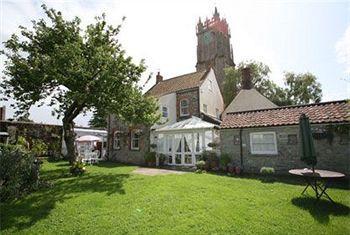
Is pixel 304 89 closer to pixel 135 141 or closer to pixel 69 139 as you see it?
pixel 135 141

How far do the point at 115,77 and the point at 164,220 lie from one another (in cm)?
839

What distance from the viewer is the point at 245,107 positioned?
24.5m

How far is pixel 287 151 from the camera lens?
1373cm

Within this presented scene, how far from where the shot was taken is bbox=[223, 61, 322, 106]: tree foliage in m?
37.7

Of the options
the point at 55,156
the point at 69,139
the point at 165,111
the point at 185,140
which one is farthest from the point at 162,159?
the point at 55,156

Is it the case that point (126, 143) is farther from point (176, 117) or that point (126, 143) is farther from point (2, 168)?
point (2, 168)

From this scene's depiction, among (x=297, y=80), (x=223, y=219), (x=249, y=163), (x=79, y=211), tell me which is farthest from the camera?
(x=297, y=80)

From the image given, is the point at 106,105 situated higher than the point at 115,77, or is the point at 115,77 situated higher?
the point at 115,77

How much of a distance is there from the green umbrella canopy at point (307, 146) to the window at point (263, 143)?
5.60m

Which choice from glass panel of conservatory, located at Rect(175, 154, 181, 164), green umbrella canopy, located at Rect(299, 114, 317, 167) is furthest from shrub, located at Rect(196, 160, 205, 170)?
green umbrella canopy, located at Rect(299, 114, 317, 167)

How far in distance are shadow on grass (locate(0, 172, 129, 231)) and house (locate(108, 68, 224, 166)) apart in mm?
8594

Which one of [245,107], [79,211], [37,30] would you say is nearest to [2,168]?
[79,211]

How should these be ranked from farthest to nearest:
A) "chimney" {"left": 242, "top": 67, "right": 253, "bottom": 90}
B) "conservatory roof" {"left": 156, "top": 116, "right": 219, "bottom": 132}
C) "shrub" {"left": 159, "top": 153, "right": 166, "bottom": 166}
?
"chimney" {"left": 242, "top": 67, "right": 253, "bottom": 90} → "shrub" {"left": 159, "top": 153, "right": 166, "bottom": 166} → "conservatory roof" {"left": 156, "top": 116, "right": 219, "bottom": 132}

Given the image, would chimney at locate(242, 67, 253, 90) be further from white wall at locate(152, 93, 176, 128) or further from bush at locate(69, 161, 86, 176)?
bush at locate(69, 161, 86, 176)
